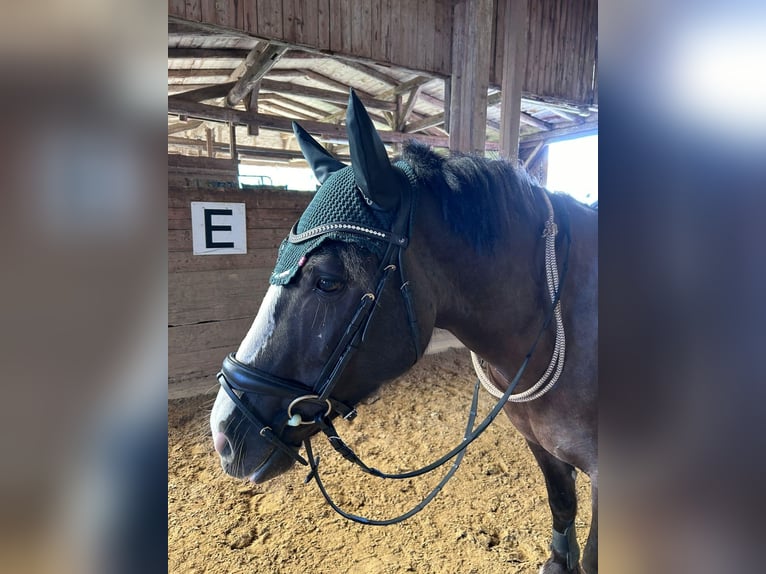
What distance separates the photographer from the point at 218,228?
4.09 m

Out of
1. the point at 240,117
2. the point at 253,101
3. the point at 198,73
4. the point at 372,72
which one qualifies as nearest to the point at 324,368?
the point at 240,117

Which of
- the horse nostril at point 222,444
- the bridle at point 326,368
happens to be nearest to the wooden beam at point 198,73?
the bridle at point 326,368

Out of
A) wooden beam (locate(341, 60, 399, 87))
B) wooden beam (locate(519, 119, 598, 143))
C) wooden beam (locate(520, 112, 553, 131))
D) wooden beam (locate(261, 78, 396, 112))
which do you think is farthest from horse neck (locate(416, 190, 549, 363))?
wooden beam (locate(520, 112, 553, 131))

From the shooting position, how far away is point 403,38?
13.1ft

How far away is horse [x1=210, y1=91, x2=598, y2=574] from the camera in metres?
1.09

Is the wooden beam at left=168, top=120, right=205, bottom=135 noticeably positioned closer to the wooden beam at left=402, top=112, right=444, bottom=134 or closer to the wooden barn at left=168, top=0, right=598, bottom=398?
the wooden barn at left=168, top=0, right=598, bottom=398

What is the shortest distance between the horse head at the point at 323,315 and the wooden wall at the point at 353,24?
286 cm

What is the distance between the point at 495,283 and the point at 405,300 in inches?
11.9

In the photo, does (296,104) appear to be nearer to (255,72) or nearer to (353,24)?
(255,72)

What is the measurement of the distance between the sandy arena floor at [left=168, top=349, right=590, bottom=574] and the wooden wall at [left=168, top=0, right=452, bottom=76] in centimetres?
290
